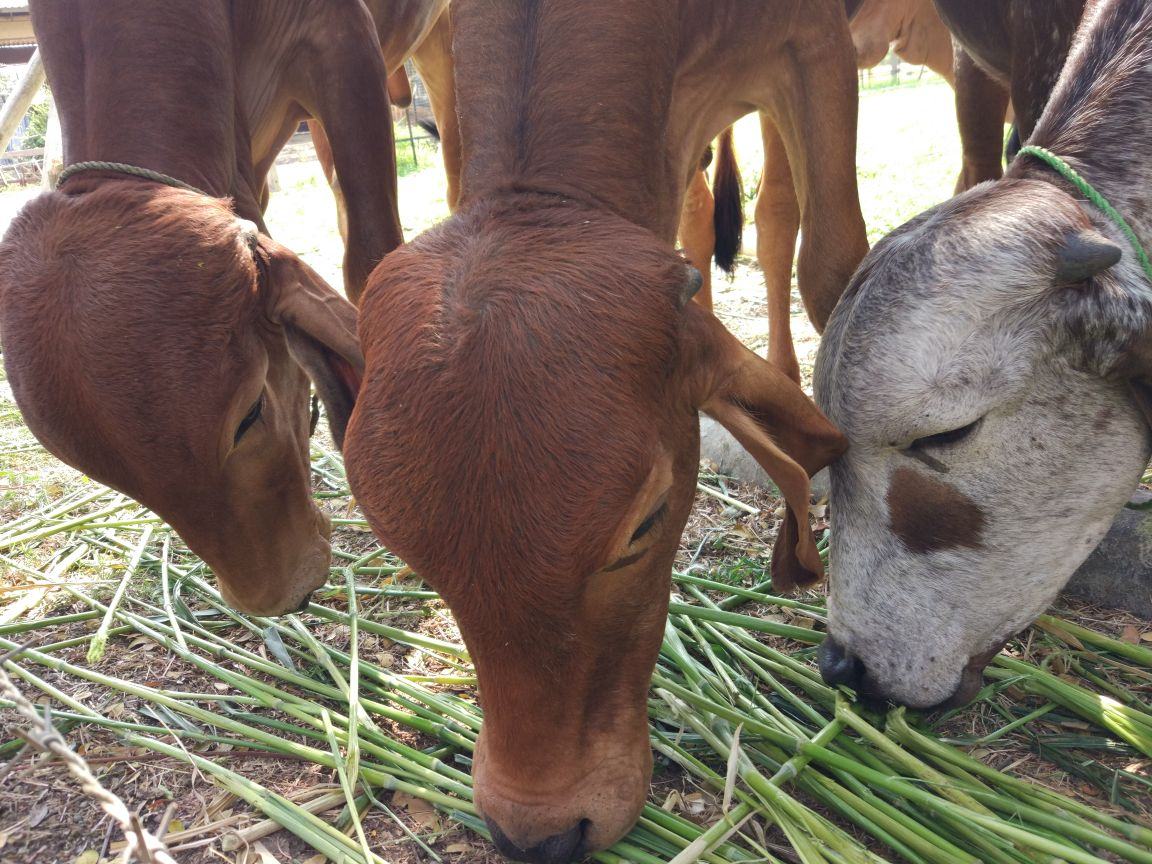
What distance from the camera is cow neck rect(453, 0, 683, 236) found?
241cm

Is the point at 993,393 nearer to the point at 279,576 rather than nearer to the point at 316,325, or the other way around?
the point at 316,325

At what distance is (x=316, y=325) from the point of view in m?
2.81

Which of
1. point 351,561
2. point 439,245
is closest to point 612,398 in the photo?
point 439,245

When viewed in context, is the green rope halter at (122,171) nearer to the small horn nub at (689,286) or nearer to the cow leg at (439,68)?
the small horn nub at (689,286)

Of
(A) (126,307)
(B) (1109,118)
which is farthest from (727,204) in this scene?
(A) (126,307)

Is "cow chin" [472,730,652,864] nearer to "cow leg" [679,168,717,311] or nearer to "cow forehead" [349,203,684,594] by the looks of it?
"cow forehead" [349,203,684,594]

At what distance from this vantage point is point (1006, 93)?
4645mm

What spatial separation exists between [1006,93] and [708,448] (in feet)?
7.11

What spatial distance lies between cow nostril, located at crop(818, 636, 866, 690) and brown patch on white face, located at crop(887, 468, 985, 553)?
1.16ft

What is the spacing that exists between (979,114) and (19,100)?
5.25 m

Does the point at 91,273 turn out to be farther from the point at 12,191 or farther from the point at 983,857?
the point at 12,191

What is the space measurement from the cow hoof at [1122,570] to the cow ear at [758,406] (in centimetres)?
123

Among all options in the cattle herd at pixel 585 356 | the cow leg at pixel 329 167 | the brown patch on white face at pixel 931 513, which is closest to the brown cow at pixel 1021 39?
the cattle herd at pixel 585 356

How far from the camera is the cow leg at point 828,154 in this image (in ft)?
11.4
